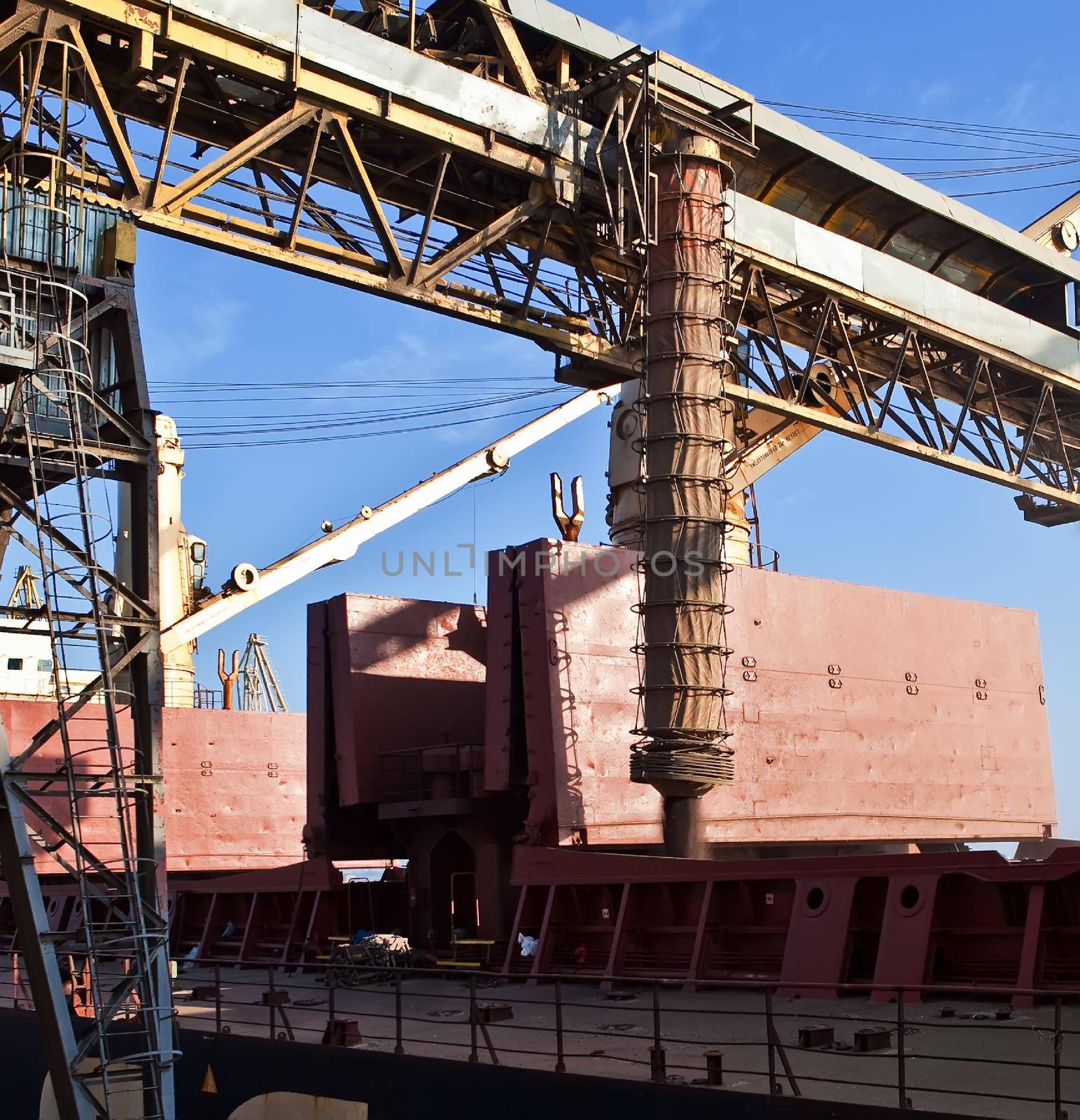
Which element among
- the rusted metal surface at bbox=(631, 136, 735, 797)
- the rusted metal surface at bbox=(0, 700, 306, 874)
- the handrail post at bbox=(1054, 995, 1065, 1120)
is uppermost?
the rusted metal surface at bbox=(631, 136, 735, 797)

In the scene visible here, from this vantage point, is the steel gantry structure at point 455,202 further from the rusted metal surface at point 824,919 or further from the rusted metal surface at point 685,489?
the rusted metal surface at point 824,919

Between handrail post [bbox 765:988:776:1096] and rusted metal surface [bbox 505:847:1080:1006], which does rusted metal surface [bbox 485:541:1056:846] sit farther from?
handrail post [bbox 765:988:776:1096]

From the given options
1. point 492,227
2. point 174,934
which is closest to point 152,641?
point 492,227

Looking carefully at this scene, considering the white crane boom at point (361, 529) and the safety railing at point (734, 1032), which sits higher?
the white crane boom at point (361, 529)

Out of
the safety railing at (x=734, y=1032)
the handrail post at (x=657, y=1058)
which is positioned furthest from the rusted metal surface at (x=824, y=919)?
the handrail post at (x=657, y=1058)

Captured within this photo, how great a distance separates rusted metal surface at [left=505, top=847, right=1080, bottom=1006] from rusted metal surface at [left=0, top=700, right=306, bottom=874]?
40.2 feet

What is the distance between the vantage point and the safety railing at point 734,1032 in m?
8.73

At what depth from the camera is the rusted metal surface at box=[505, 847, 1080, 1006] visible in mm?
10961

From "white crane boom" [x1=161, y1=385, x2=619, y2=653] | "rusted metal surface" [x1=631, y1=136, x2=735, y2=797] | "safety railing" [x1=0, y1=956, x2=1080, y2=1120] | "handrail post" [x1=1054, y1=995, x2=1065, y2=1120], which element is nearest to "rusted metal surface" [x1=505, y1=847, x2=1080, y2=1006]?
"safety railing" [x1=0, y1=956, x2=1080, y2=1120]

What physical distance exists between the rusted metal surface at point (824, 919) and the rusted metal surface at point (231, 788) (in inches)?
482

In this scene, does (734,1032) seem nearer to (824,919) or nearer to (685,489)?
(824,919)

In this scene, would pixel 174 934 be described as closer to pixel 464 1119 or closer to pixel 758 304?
pixel 464 1119

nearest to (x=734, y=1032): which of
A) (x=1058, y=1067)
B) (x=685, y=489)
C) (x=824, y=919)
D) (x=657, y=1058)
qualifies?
(x=824, y=919)

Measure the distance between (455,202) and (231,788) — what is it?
42.0 ft
